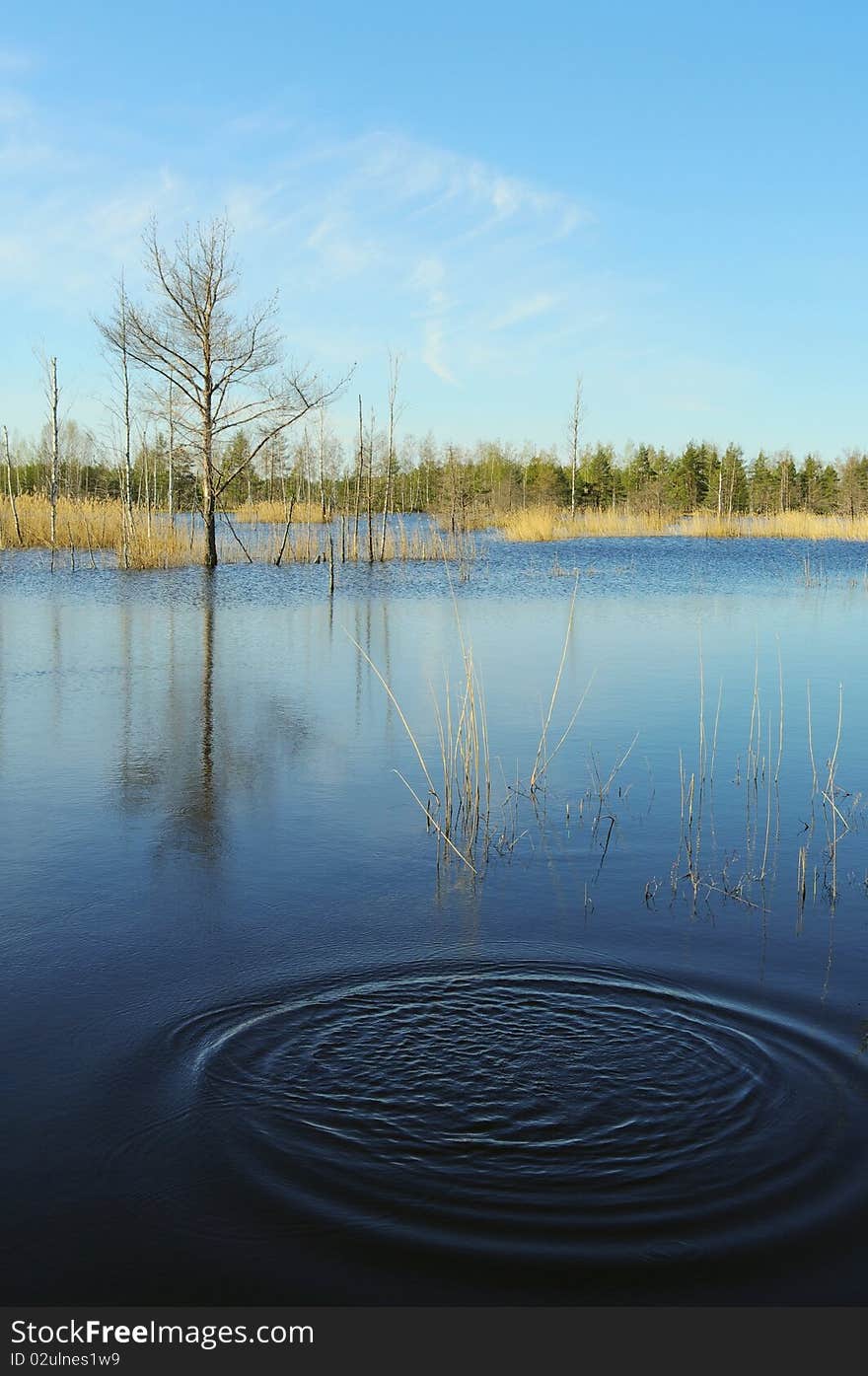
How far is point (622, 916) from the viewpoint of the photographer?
4.96 metres

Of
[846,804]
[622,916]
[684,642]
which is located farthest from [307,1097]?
[684,642]

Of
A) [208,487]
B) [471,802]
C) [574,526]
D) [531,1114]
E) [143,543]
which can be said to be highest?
[208,487]

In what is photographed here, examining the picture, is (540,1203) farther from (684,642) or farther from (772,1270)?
(684,642)

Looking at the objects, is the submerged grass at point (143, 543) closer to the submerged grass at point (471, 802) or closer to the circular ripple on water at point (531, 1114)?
the submerged grass at point (471, 802)

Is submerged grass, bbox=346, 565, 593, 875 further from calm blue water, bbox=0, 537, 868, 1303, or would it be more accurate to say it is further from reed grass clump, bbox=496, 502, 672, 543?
reed grass clump, bbox=496, 502, 672, 543

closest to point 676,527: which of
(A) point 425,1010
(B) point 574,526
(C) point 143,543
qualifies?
(B) point 574,526

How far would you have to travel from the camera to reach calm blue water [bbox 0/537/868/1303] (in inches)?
107

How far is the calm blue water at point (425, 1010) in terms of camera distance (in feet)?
8.94

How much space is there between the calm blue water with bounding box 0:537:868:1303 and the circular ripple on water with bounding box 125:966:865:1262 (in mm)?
12

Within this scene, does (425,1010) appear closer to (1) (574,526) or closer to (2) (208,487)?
(2) (208,487)

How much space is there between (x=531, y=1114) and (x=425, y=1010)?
2.41ft

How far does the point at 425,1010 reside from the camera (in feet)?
12.9

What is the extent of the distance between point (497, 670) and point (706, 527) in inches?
1544

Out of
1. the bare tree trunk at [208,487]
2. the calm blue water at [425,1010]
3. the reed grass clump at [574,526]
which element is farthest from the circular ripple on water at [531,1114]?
the reed grass clump at [574,526]
